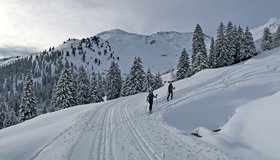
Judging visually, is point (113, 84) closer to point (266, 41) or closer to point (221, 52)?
point (221, 52)

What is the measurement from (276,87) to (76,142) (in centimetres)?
2176

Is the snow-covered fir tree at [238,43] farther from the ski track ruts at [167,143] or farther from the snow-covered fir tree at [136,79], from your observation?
the ski track ruts at [167,143]

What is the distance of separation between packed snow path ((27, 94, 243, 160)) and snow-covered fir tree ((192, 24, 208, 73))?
4472 cm

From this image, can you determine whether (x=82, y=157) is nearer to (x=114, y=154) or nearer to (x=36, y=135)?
(x=114, y=154)

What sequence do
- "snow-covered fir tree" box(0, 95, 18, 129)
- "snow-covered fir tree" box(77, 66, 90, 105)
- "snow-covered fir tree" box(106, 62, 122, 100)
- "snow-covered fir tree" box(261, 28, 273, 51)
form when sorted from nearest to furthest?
"snow-covered fir tree" box(0, 95, 18, 129), "snow-covered fir tree" box(77, 66, 90, 105), "snow-covered fir tree" box(106, 62, 122, 100), "snow-covered fir tree" box(261, 28, 273, 51)

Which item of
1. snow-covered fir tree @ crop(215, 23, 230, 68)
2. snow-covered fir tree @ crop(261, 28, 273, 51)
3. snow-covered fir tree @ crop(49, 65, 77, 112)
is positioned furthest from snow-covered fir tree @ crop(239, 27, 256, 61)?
snow-covered fir tree @ crop(49, 65, 77, 112)

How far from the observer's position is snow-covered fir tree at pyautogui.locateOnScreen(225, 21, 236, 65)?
6812 centimetres

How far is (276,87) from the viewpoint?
98.9ft

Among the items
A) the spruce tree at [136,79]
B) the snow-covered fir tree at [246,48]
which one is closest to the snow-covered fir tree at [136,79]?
the spruce tree at [136,79]

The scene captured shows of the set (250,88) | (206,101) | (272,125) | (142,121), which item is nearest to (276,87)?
(250,88)

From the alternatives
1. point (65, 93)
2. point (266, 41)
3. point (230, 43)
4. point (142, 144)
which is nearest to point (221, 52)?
point (230, 43)

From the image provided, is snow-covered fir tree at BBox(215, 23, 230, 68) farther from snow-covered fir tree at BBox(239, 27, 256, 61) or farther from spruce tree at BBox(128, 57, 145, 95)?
spruce tree at BBox(128, 57, 145, 95)

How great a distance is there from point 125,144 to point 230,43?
5845cm

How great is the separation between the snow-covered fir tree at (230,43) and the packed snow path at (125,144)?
50636 millimetres
